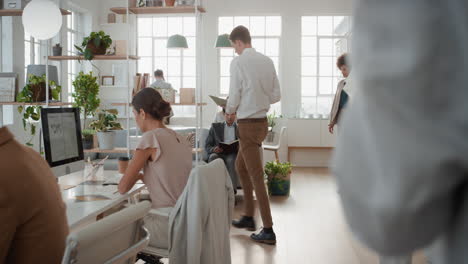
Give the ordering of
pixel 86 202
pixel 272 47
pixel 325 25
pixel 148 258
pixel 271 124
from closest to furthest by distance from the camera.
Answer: pixel 86 202
pixel 148 258
pixel 271 124
pixel 325 25
pixel 272 47

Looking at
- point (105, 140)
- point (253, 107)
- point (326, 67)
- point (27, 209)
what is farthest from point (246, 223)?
point (326, 67)

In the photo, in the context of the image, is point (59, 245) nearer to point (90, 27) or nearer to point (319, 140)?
point (319, 140)

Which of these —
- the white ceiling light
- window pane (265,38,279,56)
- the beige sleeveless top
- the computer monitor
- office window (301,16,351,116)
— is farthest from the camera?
window pane (265,38,279,56)

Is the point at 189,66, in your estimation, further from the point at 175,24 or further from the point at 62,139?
the point at 62,139

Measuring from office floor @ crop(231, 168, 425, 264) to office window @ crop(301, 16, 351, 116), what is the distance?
375 cm

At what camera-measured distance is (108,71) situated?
403 inches

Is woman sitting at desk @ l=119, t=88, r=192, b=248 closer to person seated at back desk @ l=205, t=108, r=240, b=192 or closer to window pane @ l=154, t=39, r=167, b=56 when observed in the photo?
person seated at back desk @ l=205, t=108, r=240, b=192

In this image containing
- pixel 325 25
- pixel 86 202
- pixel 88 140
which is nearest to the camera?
pixel 86 202

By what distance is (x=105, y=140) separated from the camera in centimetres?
416

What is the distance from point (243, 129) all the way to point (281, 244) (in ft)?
3.53

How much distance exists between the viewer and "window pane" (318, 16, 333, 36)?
10.0 meters

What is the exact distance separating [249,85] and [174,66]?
635 cm

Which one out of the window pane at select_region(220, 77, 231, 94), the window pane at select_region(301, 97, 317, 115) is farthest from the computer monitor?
the window pane at select_region(301, 97, 317, 115)

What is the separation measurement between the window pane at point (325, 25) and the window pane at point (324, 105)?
1346 millimetres
